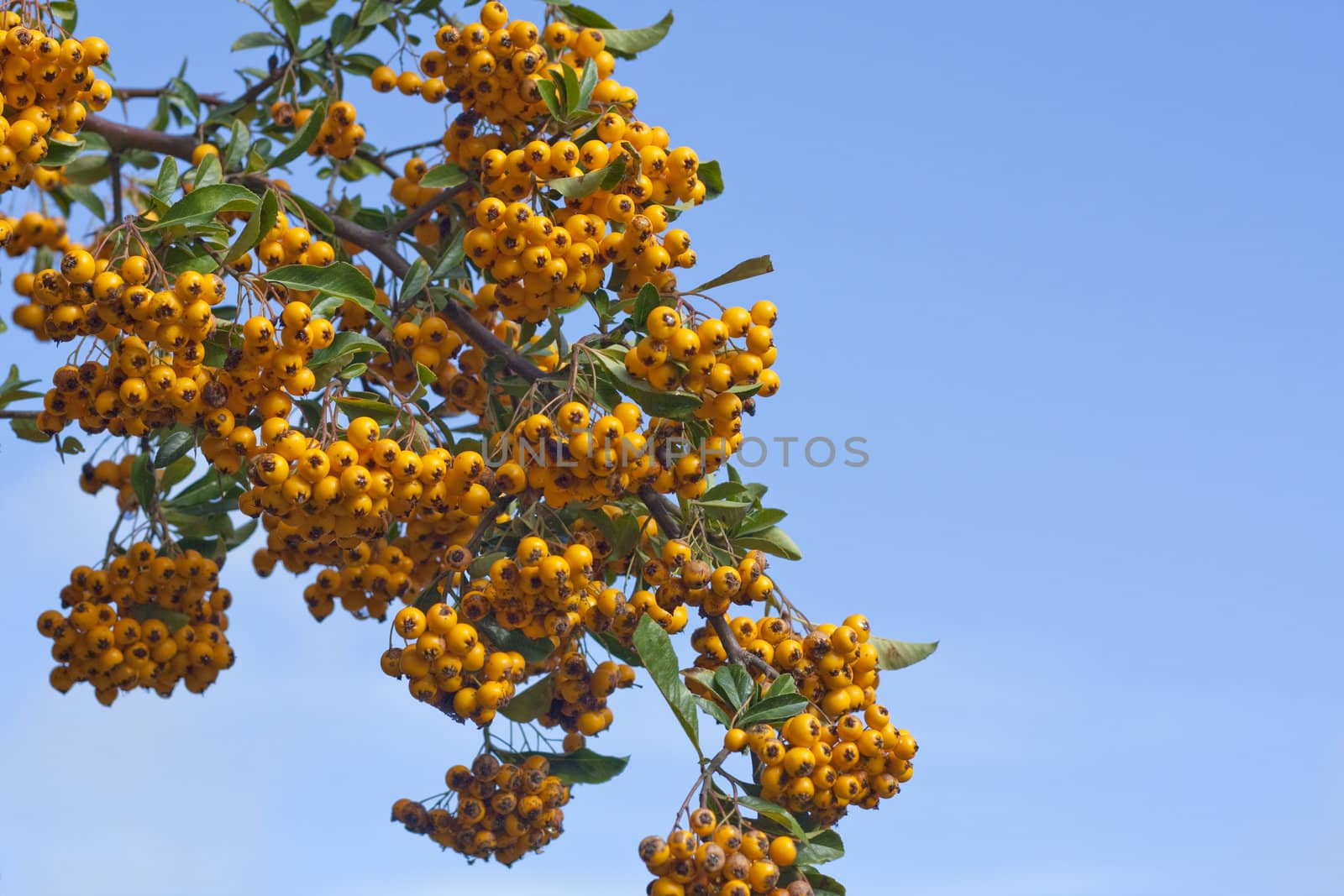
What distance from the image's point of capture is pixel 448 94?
19.2ft

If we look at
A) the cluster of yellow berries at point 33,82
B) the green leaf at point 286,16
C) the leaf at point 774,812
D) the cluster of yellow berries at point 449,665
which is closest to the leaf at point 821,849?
the leaf at point 774,812

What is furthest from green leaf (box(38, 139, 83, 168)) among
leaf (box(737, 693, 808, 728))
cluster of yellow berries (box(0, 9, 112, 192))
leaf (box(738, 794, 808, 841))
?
leaf (box(738, 794, 808, 841))

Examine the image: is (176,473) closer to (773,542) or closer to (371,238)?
(371,238)

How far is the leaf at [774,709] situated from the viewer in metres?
4.95

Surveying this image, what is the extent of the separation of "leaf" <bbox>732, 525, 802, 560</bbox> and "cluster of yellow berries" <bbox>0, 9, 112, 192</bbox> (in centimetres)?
308

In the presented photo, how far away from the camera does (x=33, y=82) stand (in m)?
4.94

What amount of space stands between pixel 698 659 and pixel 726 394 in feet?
3.76

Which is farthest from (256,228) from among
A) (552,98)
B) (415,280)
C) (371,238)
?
(552,98)

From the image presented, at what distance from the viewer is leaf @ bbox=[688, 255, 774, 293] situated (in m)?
5.14

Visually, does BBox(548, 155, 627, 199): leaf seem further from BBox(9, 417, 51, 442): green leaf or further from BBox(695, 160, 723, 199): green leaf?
BBox(9, 417, 51, 442): green leaf

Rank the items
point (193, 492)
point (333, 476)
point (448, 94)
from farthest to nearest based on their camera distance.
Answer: point (193, 492) → point (448, 94) → point (333, 476)

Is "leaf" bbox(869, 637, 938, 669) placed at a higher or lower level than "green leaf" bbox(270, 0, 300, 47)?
lower

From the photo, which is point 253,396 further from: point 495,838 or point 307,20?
point 307,20

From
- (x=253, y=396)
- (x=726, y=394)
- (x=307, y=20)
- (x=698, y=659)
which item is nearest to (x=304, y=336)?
(x=253, y=396)
